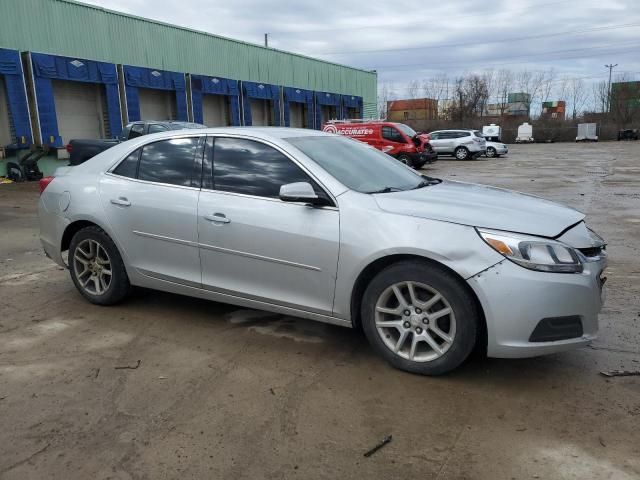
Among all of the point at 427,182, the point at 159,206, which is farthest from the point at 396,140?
the point at 159,206

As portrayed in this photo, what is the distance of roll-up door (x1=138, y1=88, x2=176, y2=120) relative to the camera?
24.6 meters

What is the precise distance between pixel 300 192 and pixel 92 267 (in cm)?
231

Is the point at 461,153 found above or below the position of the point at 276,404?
below

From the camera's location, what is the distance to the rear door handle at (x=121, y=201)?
4527 mm

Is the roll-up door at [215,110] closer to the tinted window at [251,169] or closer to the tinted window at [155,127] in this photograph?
the tinted window at [155,127]

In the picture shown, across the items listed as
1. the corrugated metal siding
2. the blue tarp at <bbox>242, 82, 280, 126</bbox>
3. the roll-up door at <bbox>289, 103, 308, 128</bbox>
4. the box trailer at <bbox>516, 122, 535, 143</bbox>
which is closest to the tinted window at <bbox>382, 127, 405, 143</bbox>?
the blue tarp at <bbox>242, 82, 280, 126</bbox>

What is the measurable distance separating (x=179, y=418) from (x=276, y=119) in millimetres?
30453

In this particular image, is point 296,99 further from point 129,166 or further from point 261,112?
point 129,166

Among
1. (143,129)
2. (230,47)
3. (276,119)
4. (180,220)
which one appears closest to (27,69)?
(143,129)

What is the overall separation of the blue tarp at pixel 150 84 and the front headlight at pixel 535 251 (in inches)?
873

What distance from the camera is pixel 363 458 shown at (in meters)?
2.67

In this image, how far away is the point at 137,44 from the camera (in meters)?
23.2

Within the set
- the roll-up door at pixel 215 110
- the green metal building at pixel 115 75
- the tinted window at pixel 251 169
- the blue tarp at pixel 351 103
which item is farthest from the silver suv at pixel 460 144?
the tinted window at pixel 251 169

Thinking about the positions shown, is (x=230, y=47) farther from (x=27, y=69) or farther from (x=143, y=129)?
(x=143, y=129)
